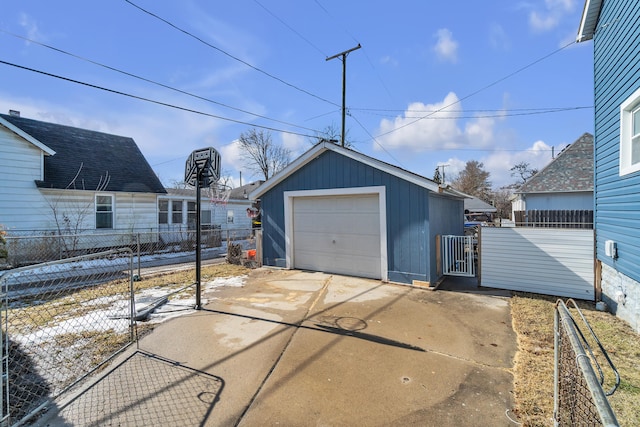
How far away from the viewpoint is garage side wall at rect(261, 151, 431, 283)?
6.90 metres

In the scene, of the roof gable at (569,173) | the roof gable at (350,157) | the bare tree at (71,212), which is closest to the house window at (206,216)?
the bare tree at (71,212)

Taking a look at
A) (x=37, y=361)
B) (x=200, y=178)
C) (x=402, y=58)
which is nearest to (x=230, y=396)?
(x=37, y=361)

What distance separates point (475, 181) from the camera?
142 feet

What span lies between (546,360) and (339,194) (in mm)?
5674

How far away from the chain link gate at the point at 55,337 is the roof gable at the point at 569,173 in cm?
1961

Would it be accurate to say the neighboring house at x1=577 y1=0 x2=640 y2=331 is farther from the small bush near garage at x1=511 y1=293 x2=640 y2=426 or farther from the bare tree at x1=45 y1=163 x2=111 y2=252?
the bare tree at x1=45 y1=163 x2=111 y2=252

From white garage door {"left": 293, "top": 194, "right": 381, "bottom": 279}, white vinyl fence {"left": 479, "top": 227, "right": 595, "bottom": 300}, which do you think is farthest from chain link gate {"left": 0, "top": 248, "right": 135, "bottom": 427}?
→ white vinyl fence {"left": 479, "top": 227, "right": 595, "bottom": 300}

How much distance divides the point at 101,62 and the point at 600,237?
1186 cm

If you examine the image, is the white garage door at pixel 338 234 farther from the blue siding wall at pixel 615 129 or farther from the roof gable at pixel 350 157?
the blue siding wall at pixel 615 129

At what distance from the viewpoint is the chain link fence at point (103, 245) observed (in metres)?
9.42

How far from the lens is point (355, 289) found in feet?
22.3

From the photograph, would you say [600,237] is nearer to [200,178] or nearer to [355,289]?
[355,289]

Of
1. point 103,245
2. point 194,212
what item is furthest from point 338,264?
point 194,212

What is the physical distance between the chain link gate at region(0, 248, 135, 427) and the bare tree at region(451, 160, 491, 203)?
4478cm
